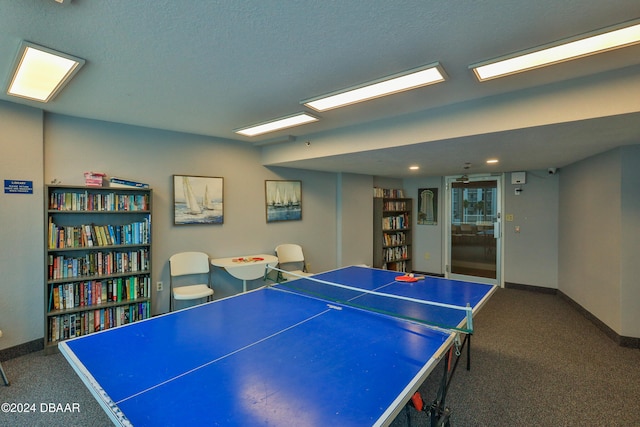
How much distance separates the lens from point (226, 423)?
1.08 meters

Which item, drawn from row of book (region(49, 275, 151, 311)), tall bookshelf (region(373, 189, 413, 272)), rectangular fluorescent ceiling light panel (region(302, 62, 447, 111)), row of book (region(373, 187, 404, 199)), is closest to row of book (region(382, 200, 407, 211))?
tall bookshelf (region(373, 189, 413, 272))

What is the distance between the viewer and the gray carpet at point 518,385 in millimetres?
2250

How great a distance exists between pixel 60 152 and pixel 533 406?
5.06 metres

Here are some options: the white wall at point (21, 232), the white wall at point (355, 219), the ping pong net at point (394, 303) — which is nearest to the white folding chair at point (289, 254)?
the white wall at point (355, 219)

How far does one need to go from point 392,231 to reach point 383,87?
15.6ft

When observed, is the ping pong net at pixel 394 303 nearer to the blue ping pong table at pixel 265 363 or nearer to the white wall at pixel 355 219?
the blue ping pong table at pixel 265 363

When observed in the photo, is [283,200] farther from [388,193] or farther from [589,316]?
[589,316]

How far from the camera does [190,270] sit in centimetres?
416

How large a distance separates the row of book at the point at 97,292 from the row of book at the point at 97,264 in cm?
10

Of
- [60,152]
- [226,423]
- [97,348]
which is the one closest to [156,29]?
[97,348]

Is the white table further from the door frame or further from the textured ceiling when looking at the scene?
the door frame

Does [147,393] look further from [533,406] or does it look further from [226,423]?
[533,406]

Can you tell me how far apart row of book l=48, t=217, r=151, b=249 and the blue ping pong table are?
197 cm

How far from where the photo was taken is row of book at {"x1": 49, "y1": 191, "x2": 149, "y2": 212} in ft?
10.8
